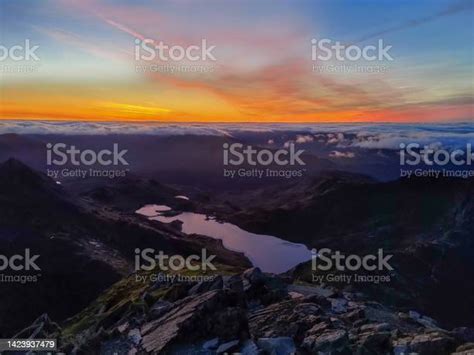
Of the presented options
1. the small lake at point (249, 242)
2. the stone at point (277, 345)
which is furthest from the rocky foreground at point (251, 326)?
the small lake at point (249, 242)

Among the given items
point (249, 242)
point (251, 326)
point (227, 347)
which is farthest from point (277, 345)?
point (249, 242)

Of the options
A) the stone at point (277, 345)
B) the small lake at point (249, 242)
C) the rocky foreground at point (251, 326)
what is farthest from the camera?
the small lake at point (249, 242)

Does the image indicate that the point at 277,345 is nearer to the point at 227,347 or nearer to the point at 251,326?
the point at 227,347

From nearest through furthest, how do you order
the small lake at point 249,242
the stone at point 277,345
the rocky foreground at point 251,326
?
the stone at point 277,345 → the rocky foreground at point 251,326 → the small lake at point 249,242

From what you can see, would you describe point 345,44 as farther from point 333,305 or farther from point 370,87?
point 333,305

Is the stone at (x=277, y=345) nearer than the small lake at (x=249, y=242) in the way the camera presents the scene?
Yes

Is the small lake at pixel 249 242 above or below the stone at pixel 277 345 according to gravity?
above

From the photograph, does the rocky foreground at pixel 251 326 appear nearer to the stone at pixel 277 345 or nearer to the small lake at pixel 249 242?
the stone at pixel 277 345

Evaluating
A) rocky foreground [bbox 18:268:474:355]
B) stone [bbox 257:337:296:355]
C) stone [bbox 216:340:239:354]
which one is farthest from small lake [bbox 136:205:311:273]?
stone [bbox 216:340:239:354]
